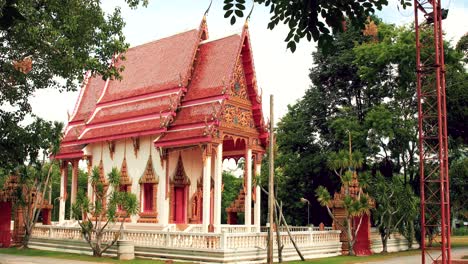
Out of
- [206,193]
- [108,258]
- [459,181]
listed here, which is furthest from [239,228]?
[459,181]

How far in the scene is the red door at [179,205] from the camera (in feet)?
87.1

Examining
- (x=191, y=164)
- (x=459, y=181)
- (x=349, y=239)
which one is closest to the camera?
(x=349, y=239)

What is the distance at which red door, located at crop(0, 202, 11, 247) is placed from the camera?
2803cm

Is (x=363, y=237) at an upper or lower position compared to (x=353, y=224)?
lower

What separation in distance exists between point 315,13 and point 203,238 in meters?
15.4

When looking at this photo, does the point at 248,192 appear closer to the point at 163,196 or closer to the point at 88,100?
the point at 163,196

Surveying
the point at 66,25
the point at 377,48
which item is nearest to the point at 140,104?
the point at 66,25

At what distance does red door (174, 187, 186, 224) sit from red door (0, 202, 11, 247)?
332 inches

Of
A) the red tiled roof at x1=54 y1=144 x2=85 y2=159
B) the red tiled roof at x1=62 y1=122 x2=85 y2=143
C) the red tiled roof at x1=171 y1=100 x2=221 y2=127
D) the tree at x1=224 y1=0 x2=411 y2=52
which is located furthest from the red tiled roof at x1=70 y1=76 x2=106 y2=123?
the tree at x1=224 y1=0 x2=411 y2=52

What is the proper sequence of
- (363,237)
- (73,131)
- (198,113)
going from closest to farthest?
(198,113) < (363,237) < (73,131)

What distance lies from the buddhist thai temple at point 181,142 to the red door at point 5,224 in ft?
0.21

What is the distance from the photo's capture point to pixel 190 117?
25312 mm

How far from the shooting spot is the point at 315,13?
245 inches

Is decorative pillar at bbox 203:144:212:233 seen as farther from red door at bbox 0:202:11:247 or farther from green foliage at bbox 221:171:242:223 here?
green foliage at bbox 221:171:242:223
